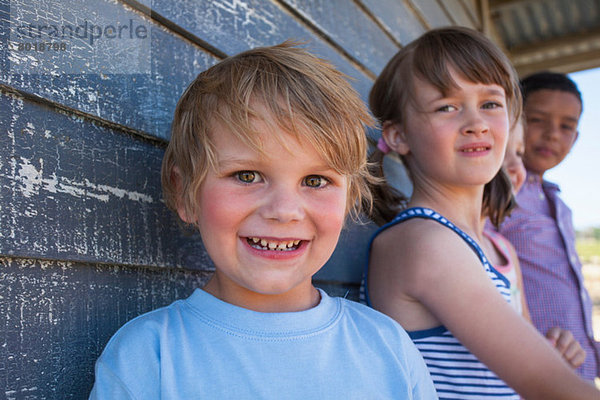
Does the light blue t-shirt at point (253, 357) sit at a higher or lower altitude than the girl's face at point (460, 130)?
lower

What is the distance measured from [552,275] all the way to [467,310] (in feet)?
5.42

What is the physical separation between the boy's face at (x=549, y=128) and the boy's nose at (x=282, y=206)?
2.58 metres

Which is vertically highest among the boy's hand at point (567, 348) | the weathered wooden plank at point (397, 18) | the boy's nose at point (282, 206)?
the weathered wooden plank at point (397, 18)

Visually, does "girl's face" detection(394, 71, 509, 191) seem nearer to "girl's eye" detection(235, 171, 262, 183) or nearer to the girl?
the girl

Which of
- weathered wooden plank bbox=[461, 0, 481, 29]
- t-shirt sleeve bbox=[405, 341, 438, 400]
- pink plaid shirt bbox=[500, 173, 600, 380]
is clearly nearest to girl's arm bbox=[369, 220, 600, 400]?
t-shirt sleeve bbox=[405, 341, 438, 400]

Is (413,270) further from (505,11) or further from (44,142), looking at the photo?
(505,11)

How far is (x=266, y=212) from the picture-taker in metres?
1.01

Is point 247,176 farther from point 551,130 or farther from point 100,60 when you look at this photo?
point 551,130

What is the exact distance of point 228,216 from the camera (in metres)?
1.02

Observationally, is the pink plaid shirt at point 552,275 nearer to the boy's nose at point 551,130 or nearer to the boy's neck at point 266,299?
the boy's nose at point 551,130

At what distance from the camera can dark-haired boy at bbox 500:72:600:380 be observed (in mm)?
2654

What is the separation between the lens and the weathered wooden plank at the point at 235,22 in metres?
1.25

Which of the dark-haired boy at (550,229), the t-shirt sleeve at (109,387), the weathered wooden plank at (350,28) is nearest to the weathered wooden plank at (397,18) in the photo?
the weathered wooden plank at (350,28)

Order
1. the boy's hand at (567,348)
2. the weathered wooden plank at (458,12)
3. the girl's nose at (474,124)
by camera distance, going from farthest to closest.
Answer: the weathered wooden plank at (458,12) < the boy's hand at (567,348) < the girl's nose at (474,124)
